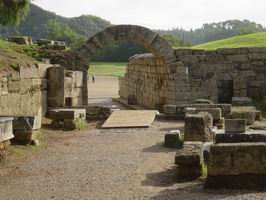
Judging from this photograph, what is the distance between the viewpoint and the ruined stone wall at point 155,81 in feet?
68.1

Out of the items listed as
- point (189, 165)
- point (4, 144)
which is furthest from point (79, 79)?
point (189, 165)

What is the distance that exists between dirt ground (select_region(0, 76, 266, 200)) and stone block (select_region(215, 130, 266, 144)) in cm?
92

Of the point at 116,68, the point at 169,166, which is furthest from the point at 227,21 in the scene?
the point at 169,166

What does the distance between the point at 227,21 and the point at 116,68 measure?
126 m

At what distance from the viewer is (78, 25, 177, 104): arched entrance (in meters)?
20.9

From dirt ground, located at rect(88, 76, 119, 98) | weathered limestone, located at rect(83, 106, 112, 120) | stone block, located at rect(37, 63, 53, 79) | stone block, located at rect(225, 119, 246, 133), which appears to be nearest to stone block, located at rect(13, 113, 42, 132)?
stone block, located at rect(225, 119, 246, 133)

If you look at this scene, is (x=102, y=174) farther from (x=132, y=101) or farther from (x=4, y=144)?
(x=132, y=101)

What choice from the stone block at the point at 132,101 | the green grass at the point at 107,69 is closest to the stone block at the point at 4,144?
the stone block at the point at 132,101

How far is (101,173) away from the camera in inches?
370

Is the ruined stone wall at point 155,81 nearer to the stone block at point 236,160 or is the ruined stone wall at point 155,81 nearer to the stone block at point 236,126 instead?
the stone block at point 236,126

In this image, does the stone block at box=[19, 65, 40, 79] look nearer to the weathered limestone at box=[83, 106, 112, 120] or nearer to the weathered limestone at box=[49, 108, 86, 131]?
the weathered limestone at box=[49, 108, 86, 131]

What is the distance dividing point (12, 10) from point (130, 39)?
517 centimetres

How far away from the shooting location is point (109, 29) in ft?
69.5

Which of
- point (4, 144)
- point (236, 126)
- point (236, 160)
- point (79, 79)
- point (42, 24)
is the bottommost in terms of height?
point (4, 144)
